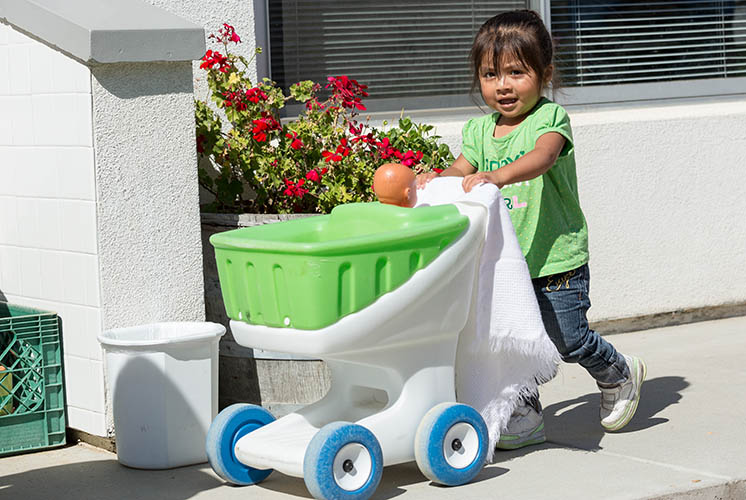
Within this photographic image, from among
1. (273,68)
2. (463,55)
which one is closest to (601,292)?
(463,55)

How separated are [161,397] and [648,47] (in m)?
3.89

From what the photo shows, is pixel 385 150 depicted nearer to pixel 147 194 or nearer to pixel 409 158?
pixel 409 158

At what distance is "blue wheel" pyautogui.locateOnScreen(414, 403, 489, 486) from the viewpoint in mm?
3510

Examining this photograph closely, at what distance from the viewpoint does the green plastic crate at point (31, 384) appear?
13.7 ft

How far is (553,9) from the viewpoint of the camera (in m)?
6.39

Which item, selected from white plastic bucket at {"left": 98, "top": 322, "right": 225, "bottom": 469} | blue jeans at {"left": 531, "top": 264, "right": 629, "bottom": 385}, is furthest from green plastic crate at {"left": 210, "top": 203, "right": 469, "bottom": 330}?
blue jeans at {"left": 531, "top": 264, "right": 629, "bottom": 385}

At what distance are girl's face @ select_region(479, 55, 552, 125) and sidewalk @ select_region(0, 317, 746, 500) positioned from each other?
3.88 feet

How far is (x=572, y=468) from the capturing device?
3.77 meters

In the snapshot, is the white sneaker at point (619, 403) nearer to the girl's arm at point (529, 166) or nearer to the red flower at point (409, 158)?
the girl's arm at point (529, 166)

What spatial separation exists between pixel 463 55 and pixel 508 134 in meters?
2.21

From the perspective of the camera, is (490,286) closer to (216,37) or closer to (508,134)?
(508,134)

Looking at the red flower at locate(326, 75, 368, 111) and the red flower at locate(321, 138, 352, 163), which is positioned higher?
the red flower at locate(326, 75, 368, 111)

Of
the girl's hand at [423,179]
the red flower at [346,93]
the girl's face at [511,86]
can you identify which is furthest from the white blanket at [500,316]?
the red flower at [346,93]

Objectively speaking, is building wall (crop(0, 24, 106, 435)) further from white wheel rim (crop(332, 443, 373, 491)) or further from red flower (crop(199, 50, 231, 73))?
white wheel rim (crop(332, 443, 373, 491))
